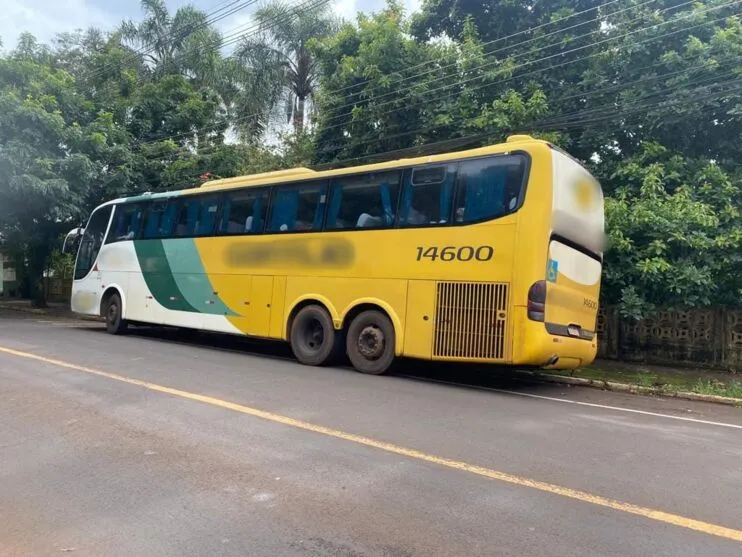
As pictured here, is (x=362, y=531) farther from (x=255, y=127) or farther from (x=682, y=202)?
(x=255, y=127)

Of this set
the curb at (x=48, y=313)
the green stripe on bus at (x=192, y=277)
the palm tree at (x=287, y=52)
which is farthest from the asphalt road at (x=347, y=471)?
the palm tree at (x=287, y=52)

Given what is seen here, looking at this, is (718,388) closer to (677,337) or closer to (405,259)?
(677,337)

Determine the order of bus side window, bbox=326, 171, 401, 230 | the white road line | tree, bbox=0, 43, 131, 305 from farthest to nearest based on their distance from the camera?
1. tree, bbox=0, 43, 131, 305
2. bus side window, bbox=326, 171, 401, 230
3. the white road line

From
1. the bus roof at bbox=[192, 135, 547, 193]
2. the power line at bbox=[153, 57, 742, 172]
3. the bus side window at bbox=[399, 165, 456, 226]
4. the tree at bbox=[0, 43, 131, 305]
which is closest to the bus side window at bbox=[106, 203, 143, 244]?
the bus roof at bbox=[192, 135, 547, 193]

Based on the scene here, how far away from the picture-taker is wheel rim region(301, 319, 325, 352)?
10.6 meters

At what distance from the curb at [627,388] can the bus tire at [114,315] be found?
31.9 feet

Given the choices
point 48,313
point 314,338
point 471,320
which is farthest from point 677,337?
point 48,313

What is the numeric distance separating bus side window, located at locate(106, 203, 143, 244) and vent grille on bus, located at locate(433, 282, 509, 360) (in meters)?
8.65

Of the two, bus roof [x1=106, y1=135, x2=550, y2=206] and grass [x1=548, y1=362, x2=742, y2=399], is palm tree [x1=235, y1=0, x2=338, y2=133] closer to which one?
bus roof [x1=106, y1=135, x2=550, y2=206]

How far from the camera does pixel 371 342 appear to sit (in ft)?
32.1

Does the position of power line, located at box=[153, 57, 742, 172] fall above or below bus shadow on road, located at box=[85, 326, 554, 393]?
above

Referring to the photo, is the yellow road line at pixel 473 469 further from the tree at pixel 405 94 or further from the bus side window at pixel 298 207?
the tree at pixel 405 94

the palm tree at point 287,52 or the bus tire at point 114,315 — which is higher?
the palm tree at point 287,52

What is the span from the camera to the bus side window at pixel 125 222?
1433 cm
